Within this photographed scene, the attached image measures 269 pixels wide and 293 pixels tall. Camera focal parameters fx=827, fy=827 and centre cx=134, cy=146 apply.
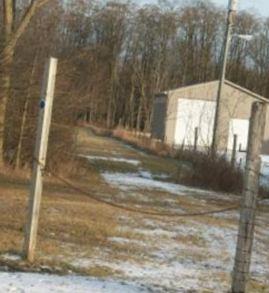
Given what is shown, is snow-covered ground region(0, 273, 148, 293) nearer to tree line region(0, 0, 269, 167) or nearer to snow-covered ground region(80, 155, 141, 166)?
snow-covered ground region(80, 155, 141, 166)

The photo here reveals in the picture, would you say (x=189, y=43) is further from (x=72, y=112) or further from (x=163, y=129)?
(x=72, y=112)

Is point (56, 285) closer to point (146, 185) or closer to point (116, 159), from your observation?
point (146, 185)

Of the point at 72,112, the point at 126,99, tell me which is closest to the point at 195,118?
the point at 126,99

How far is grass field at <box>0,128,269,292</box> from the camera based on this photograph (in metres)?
8.97

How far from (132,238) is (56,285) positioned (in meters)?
4.07

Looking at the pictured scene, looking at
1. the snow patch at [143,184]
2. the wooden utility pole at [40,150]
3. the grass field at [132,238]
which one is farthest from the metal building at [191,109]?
the wooden utility pole at [40,150]

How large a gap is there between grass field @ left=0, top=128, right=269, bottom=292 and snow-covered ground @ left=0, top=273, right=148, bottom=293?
398mm

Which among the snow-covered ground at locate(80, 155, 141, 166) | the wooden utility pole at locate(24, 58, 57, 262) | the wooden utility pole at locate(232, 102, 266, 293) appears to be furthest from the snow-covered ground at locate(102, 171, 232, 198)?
the wooden utility pole at locate(232, 102, 266, 293)

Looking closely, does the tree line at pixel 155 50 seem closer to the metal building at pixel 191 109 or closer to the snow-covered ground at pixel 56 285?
the metal building at pixel 191 109

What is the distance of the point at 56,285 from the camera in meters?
7.48

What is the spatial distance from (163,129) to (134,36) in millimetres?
24183

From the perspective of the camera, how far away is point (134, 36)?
3132 inches

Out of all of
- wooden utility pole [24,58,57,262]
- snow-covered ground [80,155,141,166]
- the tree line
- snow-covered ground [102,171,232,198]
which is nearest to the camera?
wooden utility pole [24,58,57,262]

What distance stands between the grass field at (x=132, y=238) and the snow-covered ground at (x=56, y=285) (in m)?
0.40
